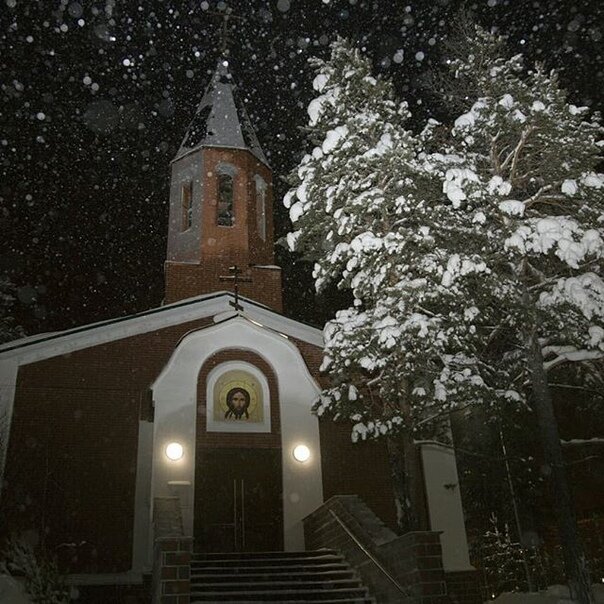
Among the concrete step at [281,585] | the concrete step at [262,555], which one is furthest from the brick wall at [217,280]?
the concrete step at [281,585]

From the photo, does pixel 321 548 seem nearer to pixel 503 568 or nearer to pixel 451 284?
pixel 451 284

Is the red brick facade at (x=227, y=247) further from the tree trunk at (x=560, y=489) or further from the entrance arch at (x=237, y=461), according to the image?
the tree trunk at (x=560, y=489)

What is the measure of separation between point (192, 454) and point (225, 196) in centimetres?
954

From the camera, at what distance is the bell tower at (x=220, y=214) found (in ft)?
62.7

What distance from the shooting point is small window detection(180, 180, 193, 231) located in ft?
66.6

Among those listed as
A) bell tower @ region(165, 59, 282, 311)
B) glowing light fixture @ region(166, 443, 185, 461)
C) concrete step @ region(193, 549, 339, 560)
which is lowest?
concrete step @ region(193, 549, 339, 560)

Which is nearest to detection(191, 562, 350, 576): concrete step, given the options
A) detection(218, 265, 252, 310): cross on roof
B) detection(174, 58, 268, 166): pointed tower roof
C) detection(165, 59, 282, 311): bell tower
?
detection(218, 265, 252, 310): cross on roof

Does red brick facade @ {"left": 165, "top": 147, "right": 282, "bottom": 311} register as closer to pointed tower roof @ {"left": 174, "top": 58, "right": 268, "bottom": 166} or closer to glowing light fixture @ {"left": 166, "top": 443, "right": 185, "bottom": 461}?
pointed tower roof @ {"left": 174, "top": 58, "right": 268, "bottom": 166}

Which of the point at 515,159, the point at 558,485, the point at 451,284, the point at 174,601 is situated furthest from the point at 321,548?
the point at 515,159

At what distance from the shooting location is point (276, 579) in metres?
11.2

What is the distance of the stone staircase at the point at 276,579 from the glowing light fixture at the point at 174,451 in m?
2.22

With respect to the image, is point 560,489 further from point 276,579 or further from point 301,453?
point 301,453

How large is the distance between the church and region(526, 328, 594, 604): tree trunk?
2.86 m

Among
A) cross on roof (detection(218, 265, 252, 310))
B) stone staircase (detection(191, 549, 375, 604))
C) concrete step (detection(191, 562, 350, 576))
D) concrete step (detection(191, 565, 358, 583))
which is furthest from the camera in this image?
cross on roof (detection(218, 265, 252, 310))
